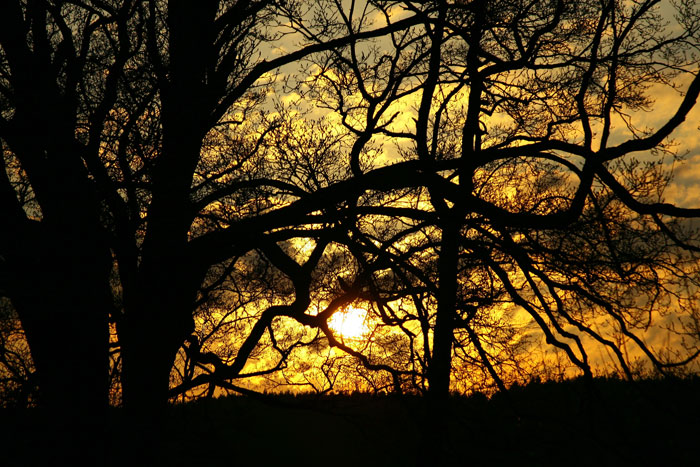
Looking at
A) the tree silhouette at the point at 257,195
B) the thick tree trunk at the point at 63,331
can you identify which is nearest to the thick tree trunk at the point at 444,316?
the tree silhouette at the point at 257,195

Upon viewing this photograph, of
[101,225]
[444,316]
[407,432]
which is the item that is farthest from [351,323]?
[101,225]

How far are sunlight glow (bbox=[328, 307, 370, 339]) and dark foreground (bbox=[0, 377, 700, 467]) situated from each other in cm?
116

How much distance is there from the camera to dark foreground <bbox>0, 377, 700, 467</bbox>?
19.3ft

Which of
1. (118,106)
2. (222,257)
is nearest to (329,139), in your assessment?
Result: (118,106)

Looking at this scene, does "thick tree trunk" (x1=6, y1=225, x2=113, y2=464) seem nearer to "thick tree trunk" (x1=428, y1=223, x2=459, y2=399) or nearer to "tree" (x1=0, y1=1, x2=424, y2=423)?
"tree" (x1=0, y1=1, x2=424, y2=423)

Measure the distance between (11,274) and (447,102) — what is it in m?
7.28

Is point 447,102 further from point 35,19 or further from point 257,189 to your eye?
point 35,19

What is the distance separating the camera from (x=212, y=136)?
9625 mm

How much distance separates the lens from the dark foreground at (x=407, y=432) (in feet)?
19.3

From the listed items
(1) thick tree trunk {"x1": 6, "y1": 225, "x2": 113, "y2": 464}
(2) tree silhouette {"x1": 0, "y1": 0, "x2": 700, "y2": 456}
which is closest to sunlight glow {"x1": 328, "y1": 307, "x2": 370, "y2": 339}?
(2) tree silhouette {"x1": 0, "y1": 0, "x2": 700, "y2": 456}

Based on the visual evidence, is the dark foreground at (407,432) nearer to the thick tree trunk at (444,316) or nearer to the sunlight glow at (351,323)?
the thick tree trunk at (444,316)

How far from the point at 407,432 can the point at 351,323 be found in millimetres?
2213

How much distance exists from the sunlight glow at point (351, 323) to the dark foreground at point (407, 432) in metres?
1.16

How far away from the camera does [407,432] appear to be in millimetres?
9930
